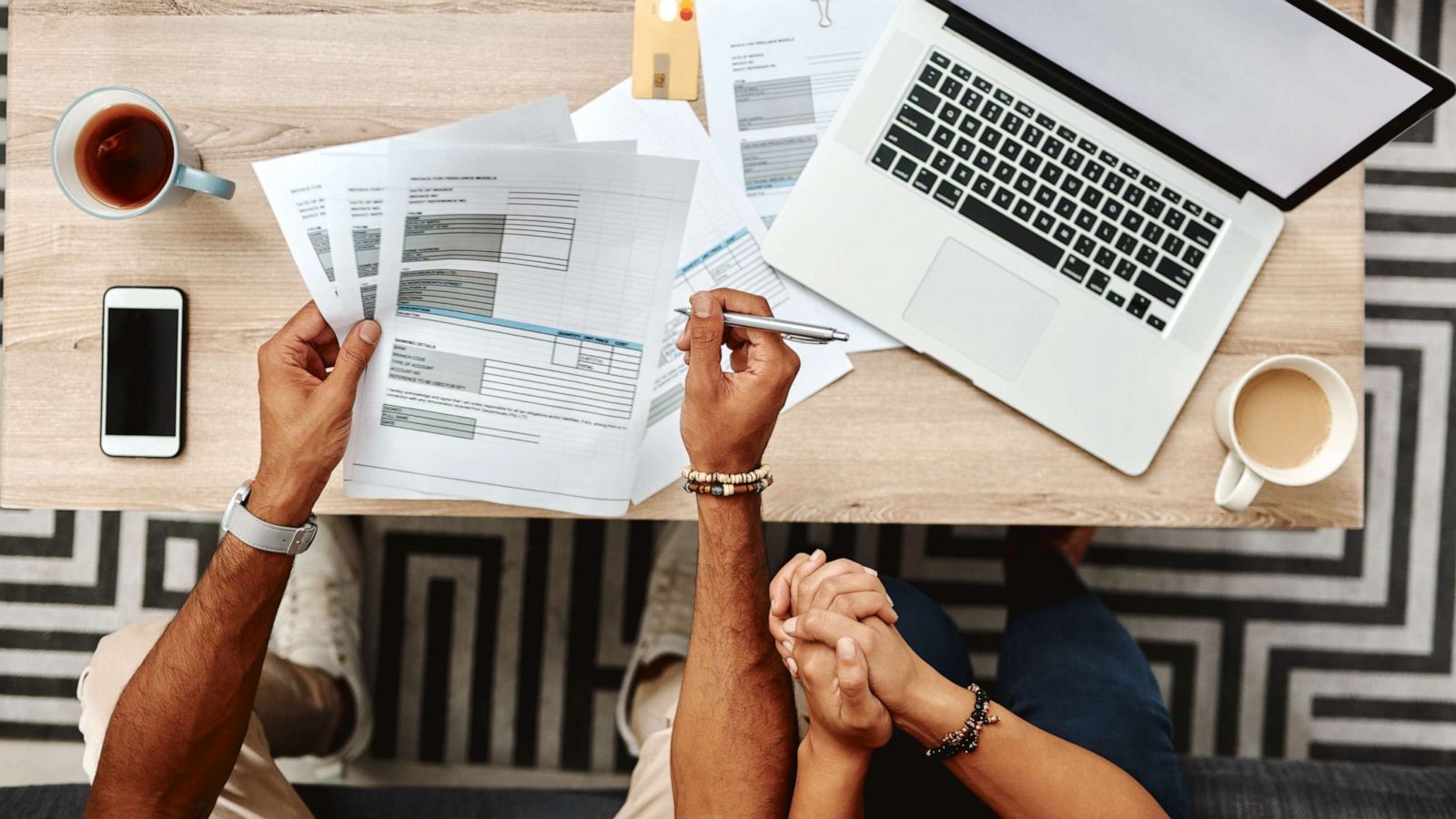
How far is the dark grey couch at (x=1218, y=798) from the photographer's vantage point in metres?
0.98

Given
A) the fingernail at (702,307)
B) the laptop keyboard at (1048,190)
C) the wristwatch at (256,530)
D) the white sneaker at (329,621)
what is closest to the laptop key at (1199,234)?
the laptop keyboard at (1048,190)

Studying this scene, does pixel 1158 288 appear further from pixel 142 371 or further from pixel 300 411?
pixel 142 371

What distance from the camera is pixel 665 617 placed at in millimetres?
1294

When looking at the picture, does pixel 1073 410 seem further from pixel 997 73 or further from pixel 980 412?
pixel 997 73

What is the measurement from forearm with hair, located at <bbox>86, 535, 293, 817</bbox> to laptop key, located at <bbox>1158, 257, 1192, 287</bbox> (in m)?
0.86

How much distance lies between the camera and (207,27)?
0.85 metres

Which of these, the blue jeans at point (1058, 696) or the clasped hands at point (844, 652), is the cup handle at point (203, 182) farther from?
the blue jeans at point (1058, 696)

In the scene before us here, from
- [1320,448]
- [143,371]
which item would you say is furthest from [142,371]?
[1320,448]

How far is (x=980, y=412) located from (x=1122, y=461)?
0.14 meters

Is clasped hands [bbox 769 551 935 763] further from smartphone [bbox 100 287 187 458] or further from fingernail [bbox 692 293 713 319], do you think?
smartphone [bbox 100 287 187 458]

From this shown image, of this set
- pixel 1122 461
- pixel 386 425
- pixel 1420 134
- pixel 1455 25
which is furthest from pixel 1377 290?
pixel 386 425

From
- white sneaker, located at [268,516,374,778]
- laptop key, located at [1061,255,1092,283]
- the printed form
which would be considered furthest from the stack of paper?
white sneaker, located at [268,516,374,778]

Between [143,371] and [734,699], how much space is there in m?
0.64

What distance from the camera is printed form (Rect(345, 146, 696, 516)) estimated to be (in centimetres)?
80
